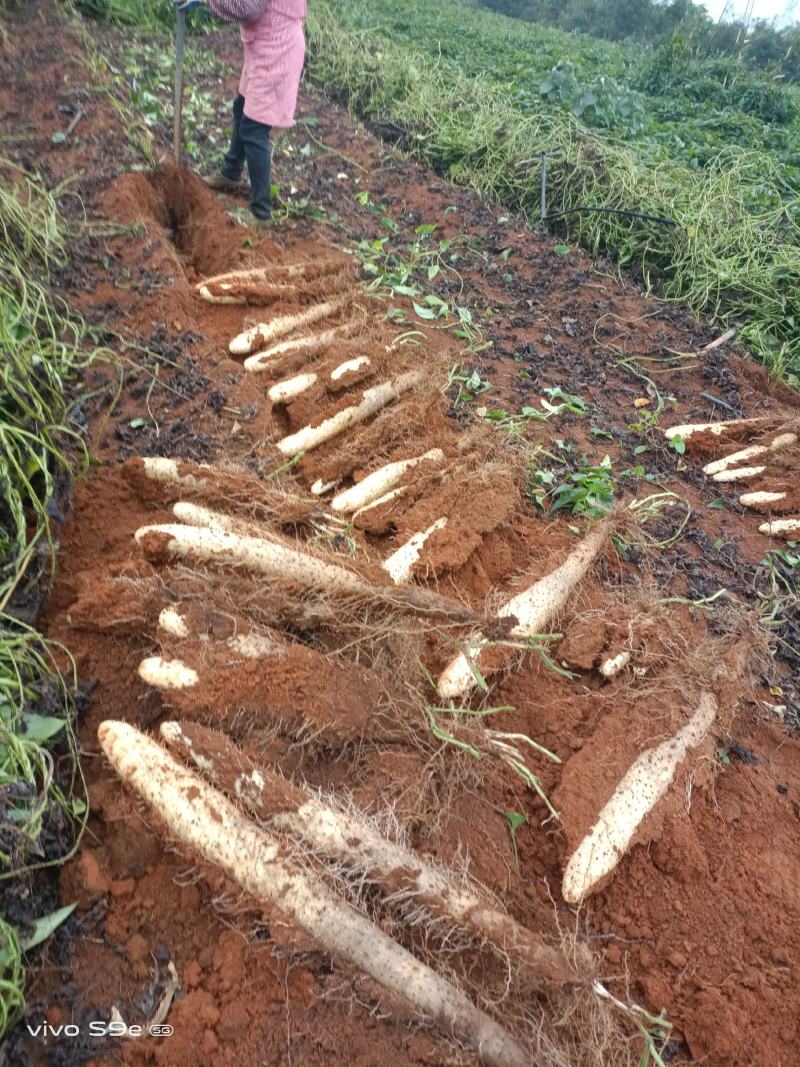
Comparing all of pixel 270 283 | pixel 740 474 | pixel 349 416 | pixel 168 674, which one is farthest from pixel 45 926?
pixel 740 474

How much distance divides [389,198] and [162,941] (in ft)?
17.8

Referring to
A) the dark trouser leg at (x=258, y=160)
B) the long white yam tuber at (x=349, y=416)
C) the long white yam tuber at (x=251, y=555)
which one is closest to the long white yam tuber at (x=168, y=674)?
the long white yam tuber at (x=251, y=555)

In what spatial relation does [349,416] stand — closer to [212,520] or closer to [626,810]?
[212,520]

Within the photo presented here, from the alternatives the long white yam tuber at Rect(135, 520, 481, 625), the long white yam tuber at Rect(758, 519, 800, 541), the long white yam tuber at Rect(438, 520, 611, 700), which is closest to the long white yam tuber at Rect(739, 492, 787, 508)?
the long white yam tuber at Rect(758, 519, 800, 541)

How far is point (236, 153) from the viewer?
4660 mm

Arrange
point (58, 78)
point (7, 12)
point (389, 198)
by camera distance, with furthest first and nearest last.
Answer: point (7, 12) < point (389, 198) < point (58, 78)

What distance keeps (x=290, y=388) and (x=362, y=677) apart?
5.25 feet

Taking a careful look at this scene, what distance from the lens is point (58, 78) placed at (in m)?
5.15

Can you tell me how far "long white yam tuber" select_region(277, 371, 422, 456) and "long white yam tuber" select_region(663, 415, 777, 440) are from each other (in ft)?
4.94

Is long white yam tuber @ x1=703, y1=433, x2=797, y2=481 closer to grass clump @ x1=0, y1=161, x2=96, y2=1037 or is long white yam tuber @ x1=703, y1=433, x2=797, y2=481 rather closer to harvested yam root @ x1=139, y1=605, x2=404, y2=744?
harvested yam root @ x1=139, y1=605, x2=404, y2=744

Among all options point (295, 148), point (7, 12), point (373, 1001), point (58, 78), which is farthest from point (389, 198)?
point (373, 1001)

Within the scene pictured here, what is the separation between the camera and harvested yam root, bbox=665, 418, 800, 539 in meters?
3.39

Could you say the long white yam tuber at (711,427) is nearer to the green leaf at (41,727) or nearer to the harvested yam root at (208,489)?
the harvested yam root at (208,489)

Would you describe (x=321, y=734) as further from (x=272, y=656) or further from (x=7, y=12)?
(x=7, y=12)
